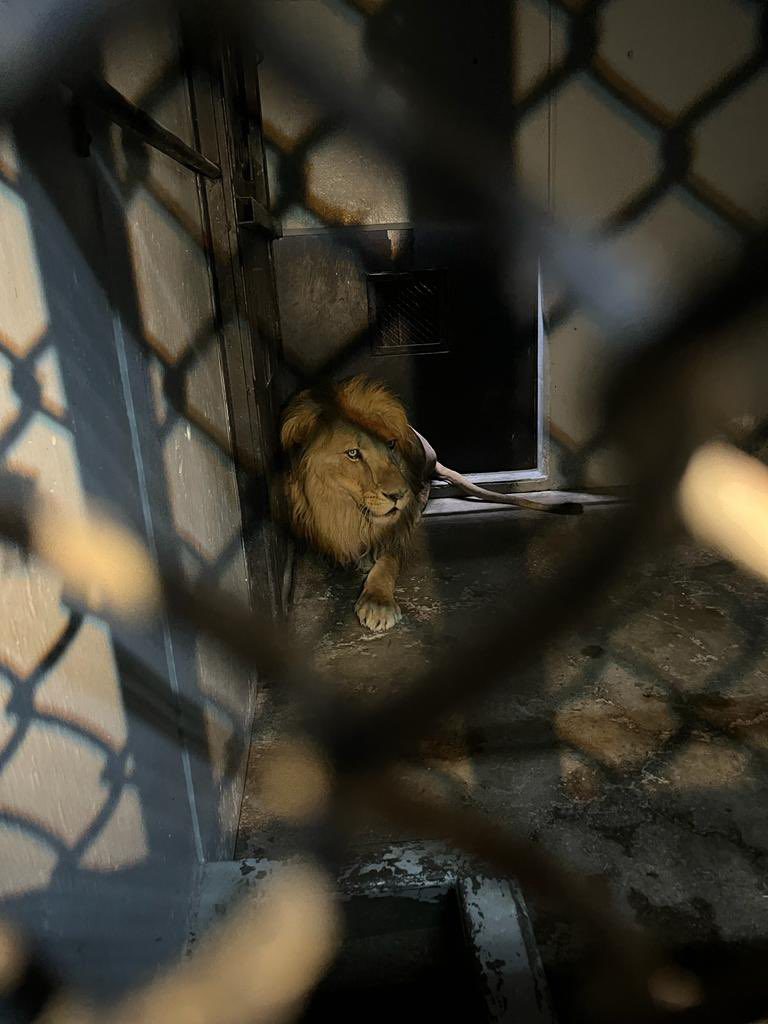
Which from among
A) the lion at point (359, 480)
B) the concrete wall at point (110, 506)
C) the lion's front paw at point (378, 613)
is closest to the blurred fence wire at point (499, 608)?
the concrete wall at point (110, 506)

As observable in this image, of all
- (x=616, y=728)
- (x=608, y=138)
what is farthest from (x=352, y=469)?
(x=608, y=138)

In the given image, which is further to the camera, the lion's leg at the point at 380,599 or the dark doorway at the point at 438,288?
the dark doorway at the point at 438,288

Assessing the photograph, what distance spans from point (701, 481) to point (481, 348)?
530 millimetres

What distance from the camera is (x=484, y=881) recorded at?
0.57m

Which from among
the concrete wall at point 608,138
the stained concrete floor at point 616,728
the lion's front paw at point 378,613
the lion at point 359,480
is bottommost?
the stained concrete floor at point 616,728

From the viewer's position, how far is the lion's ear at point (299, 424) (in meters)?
1.42

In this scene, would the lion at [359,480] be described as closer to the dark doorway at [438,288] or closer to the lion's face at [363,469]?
the lion's face at [363,469]

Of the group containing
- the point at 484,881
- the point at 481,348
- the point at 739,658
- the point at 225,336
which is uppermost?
the point at 225,336

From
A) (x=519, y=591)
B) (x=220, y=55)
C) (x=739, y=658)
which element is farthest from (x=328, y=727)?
(x=220, y=55)

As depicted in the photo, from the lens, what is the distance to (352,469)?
141cm

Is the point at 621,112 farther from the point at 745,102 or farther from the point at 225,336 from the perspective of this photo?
the point at 225,336

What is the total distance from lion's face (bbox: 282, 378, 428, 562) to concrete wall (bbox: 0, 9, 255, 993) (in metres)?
0.60

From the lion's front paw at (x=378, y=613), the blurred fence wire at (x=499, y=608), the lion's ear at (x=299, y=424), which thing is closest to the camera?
the blurred fence wire at (x=499, y=608)

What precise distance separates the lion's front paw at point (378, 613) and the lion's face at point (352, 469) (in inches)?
5.8
